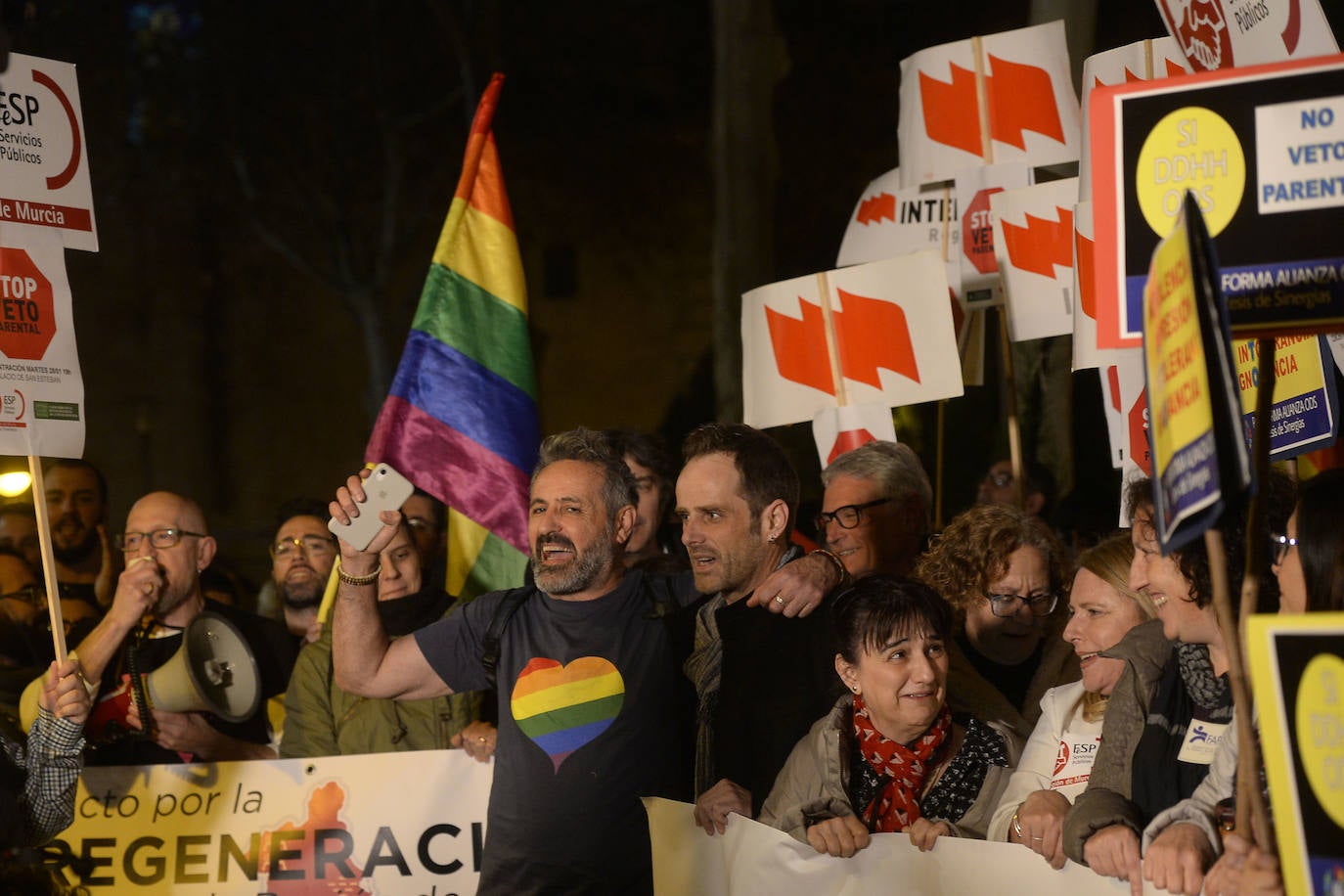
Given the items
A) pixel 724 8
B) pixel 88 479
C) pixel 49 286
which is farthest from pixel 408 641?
pixel 724 8

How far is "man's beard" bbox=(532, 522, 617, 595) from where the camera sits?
426 cm

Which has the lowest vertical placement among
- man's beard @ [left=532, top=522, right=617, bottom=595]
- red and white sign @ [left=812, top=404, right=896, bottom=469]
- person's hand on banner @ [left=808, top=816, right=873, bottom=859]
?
person's hand on banner @ [left=808, top=816, right=873, bottom=859]

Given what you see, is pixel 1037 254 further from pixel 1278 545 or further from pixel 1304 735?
pixel 1304 735

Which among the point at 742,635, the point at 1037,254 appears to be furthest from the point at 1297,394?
the point at 1037,254

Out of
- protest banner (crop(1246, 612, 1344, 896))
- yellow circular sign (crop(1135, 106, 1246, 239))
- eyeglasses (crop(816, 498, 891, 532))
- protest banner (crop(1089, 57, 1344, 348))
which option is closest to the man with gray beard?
eyeglasses (crop(816, 498, 891, 532))

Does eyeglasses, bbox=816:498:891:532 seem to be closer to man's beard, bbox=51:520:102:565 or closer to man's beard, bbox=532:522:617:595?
man's beard, bbox=532:522:617:595

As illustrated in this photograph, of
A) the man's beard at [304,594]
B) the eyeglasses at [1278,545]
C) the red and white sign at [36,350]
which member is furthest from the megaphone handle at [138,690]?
the eyeglasses at [1278,545]

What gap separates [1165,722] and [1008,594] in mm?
1377

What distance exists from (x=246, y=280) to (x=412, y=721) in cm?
1897

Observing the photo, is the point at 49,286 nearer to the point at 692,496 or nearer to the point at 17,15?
the point at 17,15

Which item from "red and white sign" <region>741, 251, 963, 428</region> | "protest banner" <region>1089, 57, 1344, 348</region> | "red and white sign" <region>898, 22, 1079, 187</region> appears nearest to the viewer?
→ "protest banner" <region>1089, 57, 1344, 348</region>

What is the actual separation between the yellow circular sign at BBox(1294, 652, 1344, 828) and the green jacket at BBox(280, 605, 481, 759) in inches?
124

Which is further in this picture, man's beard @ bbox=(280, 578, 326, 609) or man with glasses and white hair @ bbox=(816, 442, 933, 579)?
man's beard @ bbox=(280, 578, 326, 609)

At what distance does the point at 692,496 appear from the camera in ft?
13.8
